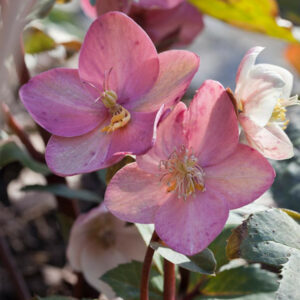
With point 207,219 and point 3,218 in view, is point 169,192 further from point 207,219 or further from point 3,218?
point 3,218

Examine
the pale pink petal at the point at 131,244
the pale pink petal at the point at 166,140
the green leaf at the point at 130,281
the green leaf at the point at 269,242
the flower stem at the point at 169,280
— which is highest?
the pale pink petal at the point at 166,140

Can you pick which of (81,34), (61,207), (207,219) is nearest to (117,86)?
(207,219)

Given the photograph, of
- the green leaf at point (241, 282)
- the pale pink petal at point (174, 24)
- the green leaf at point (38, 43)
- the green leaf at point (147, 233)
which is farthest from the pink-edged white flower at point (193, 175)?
the green leaf at point (38, 43)

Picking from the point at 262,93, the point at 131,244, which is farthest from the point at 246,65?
the point at 131,244

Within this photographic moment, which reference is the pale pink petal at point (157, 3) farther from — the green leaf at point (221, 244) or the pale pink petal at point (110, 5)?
the green leaf at point (221, 244)

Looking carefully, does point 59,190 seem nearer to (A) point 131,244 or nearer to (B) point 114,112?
(A) point 131,244

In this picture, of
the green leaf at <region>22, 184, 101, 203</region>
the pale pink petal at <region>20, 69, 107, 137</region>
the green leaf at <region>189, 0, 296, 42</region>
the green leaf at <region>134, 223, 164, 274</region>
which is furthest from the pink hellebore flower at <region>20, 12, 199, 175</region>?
the green leaf at <region>189, 0, 296, 42</region>

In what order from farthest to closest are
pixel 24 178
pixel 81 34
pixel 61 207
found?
pixel 24 178 < pixel 81 34 < pixel 61 207

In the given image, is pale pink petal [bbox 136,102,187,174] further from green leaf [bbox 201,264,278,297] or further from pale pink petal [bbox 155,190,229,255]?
green leaf [bbox 201,264,278,297]
